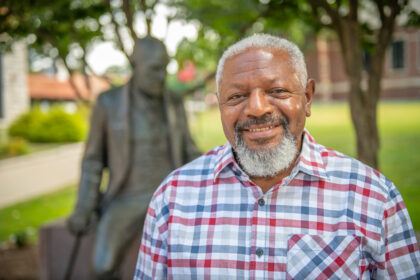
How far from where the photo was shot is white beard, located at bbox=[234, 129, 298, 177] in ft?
5.57

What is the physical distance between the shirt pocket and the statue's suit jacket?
2.14 meters

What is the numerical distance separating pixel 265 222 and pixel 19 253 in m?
6.27

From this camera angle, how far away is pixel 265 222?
169cm

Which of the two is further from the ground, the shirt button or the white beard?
the white beard

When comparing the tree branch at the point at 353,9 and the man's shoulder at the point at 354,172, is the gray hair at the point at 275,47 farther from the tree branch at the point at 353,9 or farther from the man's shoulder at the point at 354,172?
the tree branch at the point at 353,9

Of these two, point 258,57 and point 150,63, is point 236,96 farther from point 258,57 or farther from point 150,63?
point 150,63

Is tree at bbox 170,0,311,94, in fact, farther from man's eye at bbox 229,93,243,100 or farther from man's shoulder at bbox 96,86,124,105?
man's eye at bbox 229,93,243,100

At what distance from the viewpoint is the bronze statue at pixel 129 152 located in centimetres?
345

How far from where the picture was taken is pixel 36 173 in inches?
497

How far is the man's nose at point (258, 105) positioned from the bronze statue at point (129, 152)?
1.92m

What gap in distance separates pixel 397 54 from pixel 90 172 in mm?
31517

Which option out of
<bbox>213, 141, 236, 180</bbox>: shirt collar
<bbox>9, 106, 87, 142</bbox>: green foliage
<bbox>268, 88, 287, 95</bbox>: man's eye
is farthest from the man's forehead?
<bbox>9, 106, 87, 142</bbox>: green foliage

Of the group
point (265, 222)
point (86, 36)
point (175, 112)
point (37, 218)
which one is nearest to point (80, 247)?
point (175, 112)

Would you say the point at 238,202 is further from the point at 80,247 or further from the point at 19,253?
the point at 19,253
